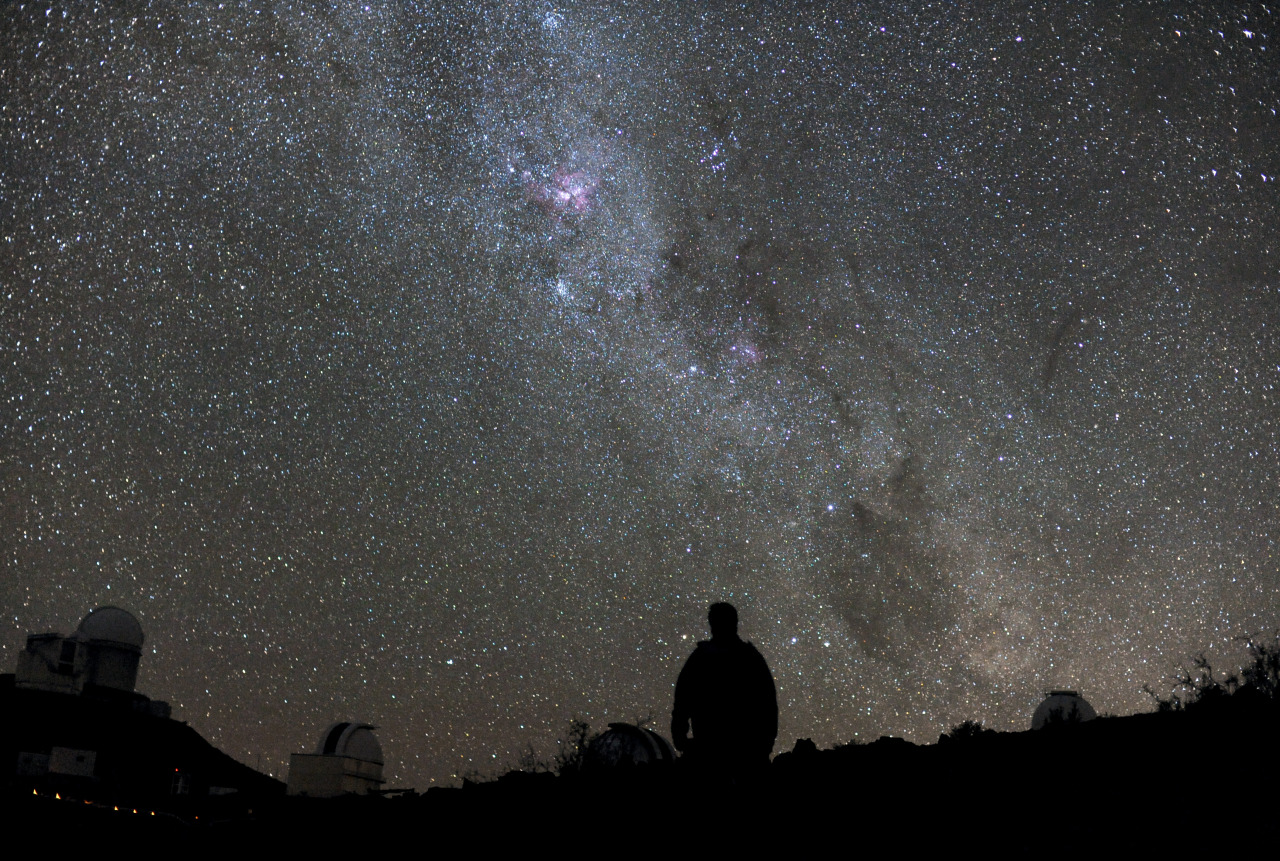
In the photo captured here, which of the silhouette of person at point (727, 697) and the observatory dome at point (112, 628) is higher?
the observatory dome at point (112, 628)

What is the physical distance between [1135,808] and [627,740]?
437 inches

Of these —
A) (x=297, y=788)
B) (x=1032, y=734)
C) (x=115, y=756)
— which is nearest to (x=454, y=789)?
(x=1032, y=734)

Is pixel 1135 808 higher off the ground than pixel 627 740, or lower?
lower

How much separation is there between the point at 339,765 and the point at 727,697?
1431 cm

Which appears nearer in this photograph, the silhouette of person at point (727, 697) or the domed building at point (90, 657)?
the silhouette of person at point (727, 697)

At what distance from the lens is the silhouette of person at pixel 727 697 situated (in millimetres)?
6074

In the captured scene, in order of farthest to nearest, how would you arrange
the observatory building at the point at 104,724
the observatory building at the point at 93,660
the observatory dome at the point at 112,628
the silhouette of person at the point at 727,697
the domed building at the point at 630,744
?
the observatory dome at the point at 112,628
the observatory building at the point at 93,660
the observatory building at the point at 104,724
the domed building at the point at 630,744
the silhouette of person at the point at 727,697

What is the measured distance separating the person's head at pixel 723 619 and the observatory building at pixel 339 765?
13.5 m

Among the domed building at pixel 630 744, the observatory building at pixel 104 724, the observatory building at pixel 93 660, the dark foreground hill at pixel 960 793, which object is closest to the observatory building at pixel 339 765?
the observatory building at pixel 104 724

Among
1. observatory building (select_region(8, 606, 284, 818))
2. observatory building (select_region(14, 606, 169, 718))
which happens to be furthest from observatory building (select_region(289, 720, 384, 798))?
observatory building (select_region(14, 606, 169, 718))

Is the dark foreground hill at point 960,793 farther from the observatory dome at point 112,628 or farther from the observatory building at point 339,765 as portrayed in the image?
the observatory dome at point 112,628

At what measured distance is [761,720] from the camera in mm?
6113

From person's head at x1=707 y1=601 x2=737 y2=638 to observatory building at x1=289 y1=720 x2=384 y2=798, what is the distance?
13.5 m

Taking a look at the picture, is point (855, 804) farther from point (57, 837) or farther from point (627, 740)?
point (627, 740)
